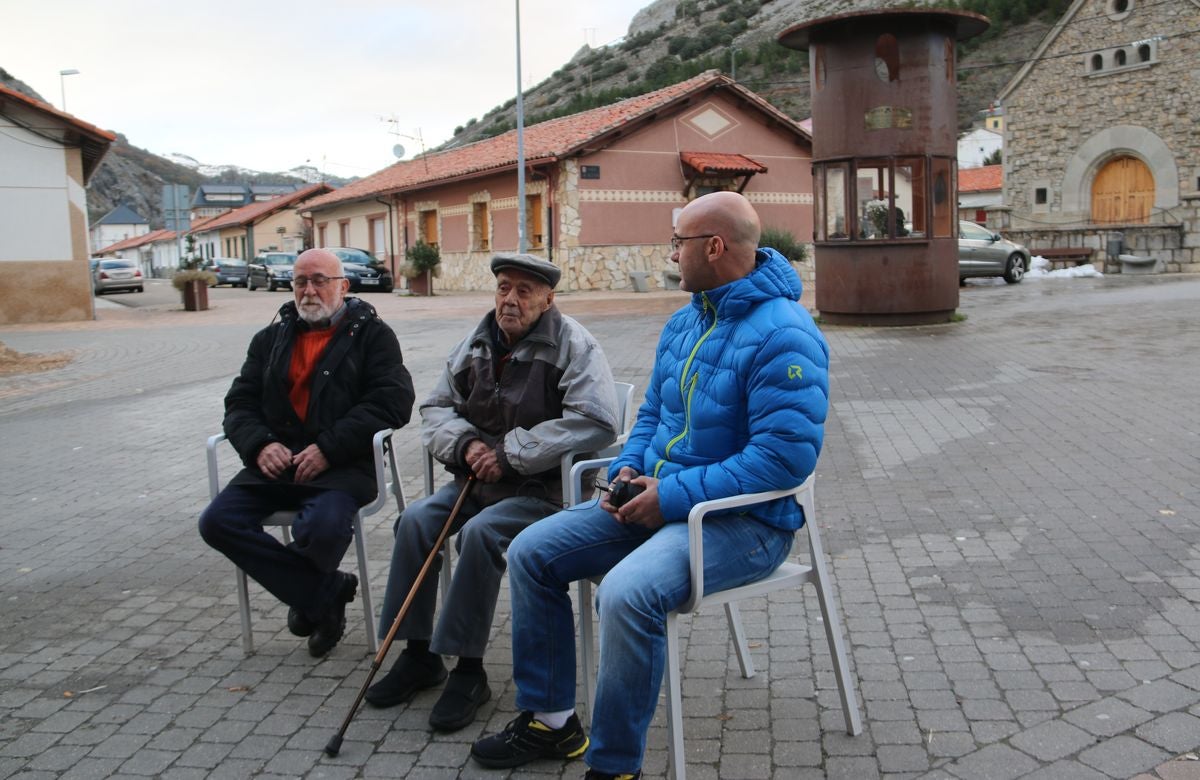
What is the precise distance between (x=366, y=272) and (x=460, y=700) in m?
33.9

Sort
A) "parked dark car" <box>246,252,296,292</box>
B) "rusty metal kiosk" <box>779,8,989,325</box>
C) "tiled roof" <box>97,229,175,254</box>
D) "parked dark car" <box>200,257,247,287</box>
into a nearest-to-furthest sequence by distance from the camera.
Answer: "rusty metal kiosk" <box>779,8,989,325</box>, "parked dark car" <box>246,252,296,292</box>, "parked dark car" <box>200,257,247,287</box>, "tiled roof" <box>97,229,175,254</box>

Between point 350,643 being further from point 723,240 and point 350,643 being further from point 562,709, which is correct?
point 723,240

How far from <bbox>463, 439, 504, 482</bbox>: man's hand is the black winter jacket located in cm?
64

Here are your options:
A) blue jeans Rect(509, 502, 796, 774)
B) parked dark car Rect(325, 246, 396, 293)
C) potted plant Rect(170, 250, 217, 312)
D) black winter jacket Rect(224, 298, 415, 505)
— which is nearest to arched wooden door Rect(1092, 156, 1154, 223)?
parked dark car Rect(325, 246, 396, 293)

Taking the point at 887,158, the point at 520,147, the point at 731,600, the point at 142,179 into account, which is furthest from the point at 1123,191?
the point at 142,179

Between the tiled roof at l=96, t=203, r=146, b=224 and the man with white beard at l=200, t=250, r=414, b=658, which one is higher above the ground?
the tiled roof at l=96, t=203, r=146, b=224

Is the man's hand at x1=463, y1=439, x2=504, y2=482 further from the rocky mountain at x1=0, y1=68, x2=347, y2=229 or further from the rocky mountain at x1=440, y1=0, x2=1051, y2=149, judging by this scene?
the rocky mountain at x1=0, y1=68, x2=347, y2=229

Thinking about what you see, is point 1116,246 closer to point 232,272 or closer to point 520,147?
point 520,147

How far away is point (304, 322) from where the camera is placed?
454 cm

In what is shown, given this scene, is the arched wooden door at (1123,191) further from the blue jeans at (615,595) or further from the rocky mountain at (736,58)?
the blue jeans at (615,595)

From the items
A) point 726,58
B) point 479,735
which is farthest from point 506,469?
point 726,58

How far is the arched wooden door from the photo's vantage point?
116ft

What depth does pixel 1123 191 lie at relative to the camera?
119 feet

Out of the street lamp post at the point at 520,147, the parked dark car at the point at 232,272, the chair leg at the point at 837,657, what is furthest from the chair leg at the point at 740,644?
the parked dark car at the point at 232,272
